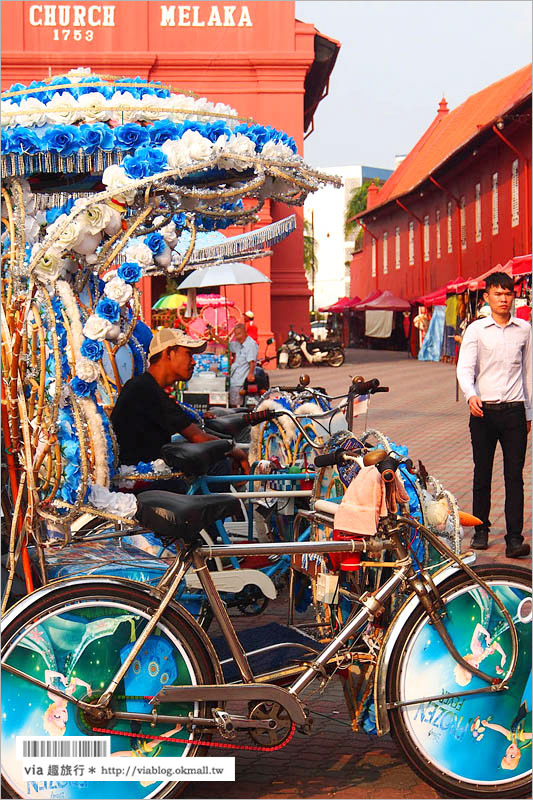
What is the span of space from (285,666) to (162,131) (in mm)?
3239

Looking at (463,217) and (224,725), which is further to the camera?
(463,217)

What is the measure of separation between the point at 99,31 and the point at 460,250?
15.6 metres

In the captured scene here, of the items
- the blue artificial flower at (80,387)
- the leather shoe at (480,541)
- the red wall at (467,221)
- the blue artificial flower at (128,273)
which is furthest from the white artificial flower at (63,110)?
the red wall at (467,221)

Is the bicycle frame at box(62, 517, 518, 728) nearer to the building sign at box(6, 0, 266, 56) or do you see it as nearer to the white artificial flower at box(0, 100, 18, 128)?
the white artificial flower at box(0, 100, 18, 128)

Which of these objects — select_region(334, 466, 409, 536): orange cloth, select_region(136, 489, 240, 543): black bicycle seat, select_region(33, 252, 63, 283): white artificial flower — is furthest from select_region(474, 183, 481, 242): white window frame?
select_region(136, 489, 240, 543): black bicycle seat

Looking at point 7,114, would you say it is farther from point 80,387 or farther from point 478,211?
point 478,211

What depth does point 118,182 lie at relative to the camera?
18.8 feet

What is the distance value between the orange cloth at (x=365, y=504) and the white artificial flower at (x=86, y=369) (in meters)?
2.24

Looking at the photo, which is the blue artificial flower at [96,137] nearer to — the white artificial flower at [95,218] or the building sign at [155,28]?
the white artificial flower at [95,218]

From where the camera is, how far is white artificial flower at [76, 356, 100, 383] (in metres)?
5.64

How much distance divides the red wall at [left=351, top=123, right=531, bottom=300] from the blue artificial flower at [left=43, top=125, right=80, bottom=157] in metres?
24.3

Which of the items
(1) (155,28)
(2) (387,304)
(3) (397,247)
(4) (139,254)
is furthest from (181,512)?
(3) (397,247)

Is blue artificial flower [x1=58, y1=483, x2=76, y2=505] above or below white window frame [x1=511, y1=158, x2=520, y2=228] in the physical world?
below

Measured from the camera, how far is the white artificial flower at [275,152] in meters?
6.09
